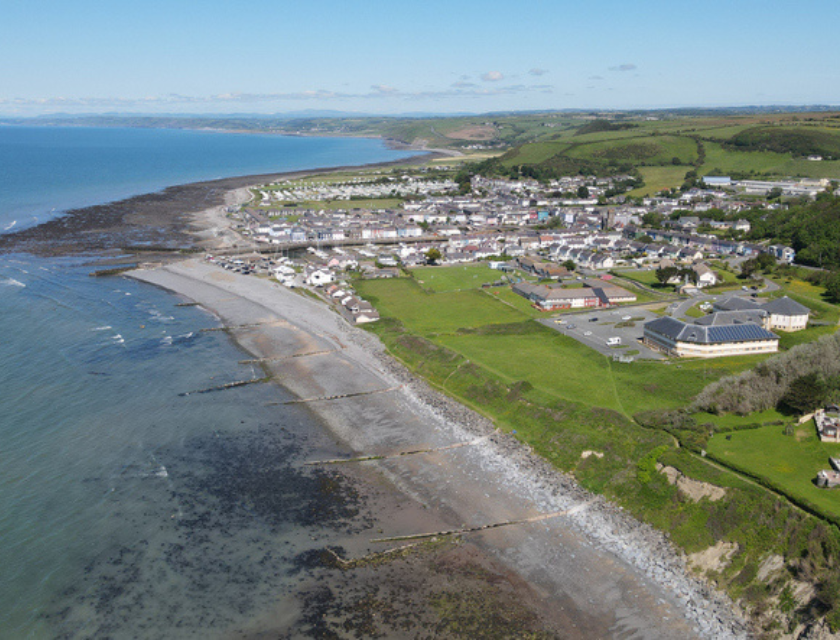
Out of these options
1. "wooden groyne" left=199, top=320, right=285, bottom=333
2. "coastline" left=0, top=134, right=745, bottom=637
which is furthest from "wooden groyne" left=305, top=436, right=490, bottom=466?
"wooden groyne" left=199, top=320, right=285, bottom=333

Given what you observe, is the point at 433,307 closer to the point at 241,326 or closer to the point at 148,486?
the point at 241,326

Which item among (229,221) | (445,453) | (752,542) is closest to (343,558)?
(445,453)

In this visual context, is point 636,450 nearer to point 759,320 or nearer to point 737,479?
point 737,479

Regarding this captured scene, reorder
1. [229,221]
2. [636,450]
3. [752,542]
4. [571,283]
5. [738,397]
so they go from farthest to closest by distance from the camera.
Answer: [229,221], [571,283], [738,397], [636,450], [752,542]

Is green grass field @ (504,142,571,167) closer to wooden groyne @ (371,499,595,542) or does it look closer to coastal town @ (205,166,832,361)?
coastal town @ (205,166,832,361)

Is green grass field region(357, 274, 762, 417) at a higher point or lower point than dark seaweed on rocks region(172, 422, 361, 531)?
higher

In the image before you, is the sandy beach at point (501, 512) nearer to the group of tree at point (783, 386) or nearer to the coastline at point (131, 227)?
the group of tree at point (783, 386)
